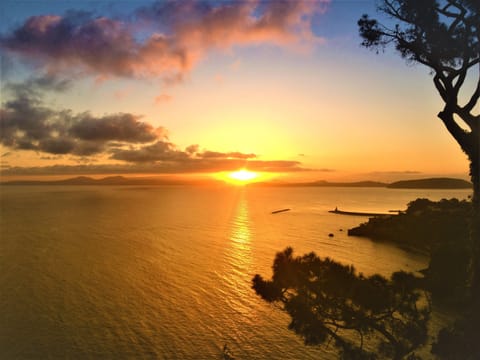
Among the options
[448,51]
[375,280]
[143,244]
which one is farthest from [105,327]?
[143,244]

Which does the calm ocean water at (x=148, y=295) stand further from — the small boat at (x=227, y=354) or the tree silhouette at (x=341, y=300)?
the tree silhouette at (x=341, y=300)

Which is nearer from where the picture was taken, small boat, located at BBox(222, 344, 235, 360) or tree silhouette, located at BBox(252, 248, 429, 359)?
tree silhouette, located at BBox(252, 248, 429, 359)

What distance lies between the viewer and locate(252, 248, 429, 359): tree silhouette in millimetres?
11344

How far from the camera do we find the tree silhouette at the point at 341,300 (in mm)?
11344

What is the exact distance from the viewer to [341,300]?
1148 cm

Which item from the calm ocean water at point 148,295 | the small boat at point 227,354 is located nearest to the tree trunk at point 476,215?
the calm ocean water at point 148,295

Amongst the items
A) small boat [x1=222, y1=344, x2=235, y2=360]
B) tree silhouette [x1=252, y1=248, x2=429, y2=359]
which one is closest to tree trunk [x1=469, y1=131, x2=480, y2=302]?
tree silhouette [x1=252, y1=248, x2=429, y2=359]

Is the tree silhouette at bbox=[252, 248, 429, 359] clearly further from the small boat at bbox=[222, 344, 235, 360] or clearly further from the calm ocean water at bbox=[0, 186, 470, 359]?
the small boat at bbox=[222, 344, 235, 360]

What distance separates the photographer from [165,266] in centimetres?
3847

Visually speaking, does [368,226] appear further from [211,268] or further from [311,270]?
[311,270]

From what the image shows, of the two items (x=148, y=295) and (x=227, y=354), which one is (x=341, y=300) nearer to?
(x=227, y=354)

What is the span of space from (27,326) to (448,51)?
3199 cm

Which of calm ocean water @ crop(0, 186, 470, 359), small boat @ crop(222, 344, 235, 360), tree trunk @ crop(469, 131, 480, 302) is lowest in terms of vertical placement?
calm ocean water @ crop(0, 186, 470, 359)

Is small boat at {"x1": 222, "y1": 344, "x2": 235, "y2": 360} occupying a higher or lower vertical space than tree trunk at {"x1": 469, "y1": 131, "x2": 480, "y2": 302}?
lower
